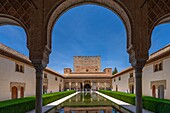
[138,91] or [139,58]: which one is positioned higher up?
[139,58]

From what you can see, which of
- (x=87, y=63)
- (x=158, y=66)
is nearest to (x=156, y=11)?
(x=158, y=66)

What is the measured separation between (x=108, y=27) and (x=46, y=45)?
139 ft

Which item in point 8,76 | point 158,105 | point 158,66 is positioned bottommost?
point 158,105

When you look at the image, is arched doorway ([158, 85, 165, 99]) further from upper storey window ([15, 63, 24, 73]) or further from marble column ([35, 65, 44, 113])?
upper storey window ([15, 63, 24, 73])

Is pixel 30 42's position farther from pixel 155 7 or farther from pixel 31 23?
pixel 155 7

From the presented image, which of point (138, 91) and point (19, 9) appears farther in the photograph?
point (19, 9)

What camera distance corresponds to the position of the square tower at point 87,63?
173 ft

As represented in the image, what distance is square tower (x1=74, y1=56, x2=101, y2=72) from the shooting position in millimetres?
52859

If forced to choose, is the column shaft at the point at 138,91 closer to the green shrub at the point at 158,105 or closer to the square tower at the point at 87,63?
the green shrub at the point at 158,105

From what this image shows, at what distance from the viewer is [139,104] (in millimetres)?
7023

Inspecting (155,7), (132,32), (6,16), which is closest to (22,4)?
(6,16)

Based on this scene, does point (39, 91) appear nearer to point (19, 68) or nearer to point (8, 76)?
point (8, 76)

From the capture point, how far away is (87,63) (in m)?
53.2

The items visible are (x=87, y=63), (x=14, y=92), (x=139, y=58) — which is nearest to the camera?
(x=139, y=58)
